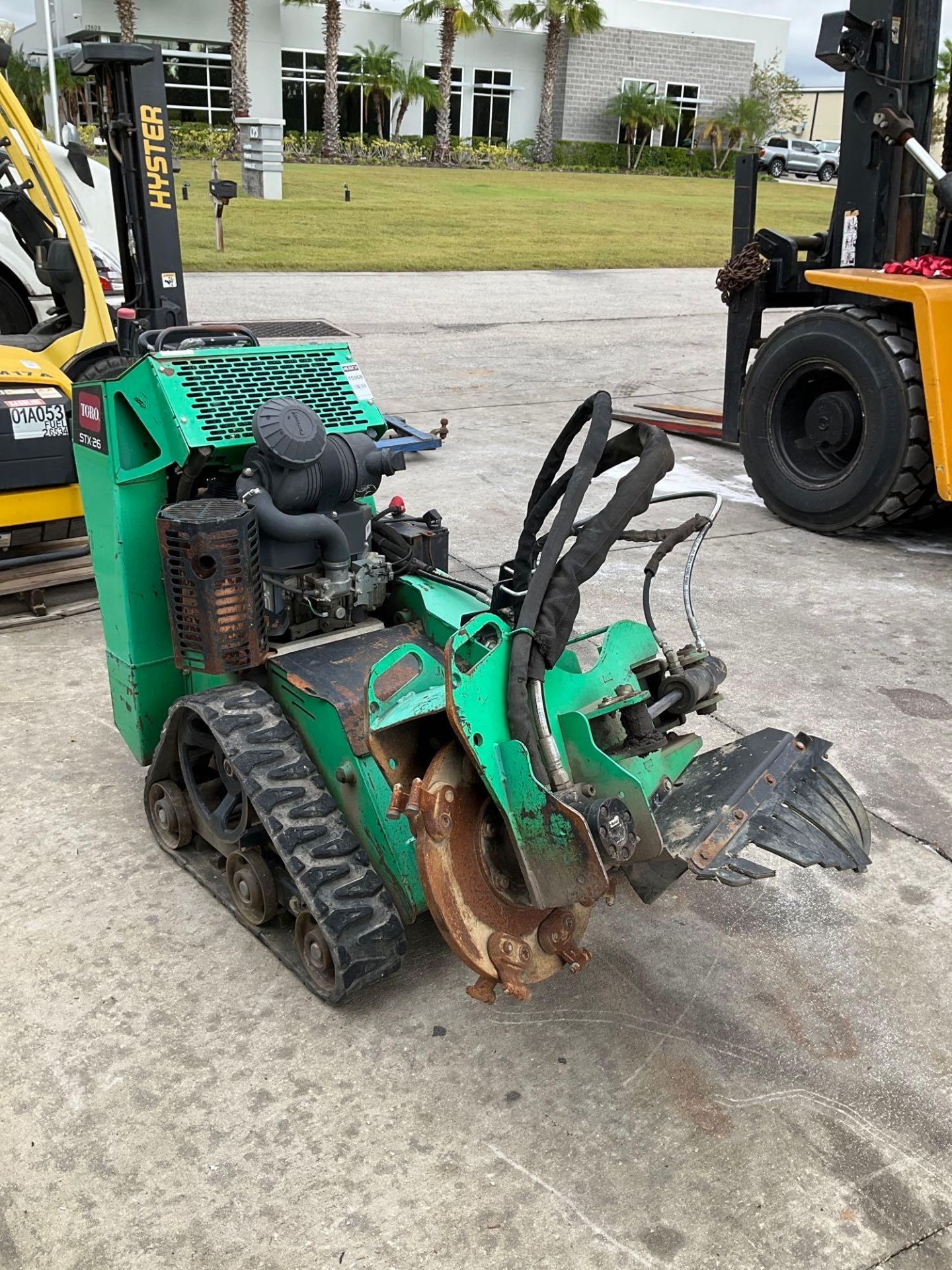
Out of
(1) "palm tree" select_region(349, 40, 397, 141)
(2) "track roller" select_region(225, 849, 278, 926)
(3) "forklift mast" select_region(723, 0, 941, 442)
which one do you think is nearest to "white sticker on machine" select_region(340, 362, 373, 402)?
(2) "track roller" select_region(225, 849, 278, 926)

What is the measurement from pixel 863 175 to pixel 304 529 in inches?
195

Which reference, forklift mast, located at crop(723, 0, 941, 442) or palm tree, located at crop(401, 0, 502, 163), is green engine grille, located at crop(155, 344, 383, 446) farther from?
palm tree, located at crop(401, 0, 502, 163)

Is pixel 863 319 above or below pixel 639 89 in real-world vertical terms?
below

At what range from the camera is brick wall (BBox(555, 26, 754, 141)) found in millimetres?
44625

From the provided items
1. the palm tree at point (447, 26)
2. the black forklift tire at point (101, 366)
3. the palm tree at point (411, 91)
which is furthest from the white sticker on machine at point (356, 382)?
Answer: the palm tree at point (411, 91)

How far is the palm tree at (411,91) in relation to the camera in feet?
126

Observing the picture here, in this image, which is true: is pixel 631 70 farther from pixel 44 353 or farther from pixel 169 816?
pixel 169 816

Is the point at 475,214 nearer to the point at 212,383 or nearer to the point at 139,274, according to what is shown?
the point at 139,274

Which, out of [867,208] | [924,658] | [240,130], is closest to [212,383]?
[924,658]

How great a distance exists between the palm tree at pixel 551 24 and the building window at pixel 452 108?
2.69m

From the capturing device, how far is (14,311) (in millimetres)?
8117

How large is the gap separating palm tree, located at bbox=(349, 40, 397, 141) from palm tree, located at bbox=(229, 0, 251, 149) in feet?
25.2

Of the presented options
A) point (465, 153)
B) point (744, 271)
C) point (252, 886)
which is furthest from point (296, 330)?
point (465, 153)

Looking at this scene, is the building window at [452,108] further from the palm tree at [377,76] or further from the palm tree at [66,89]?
the palm tree at [66,89]
